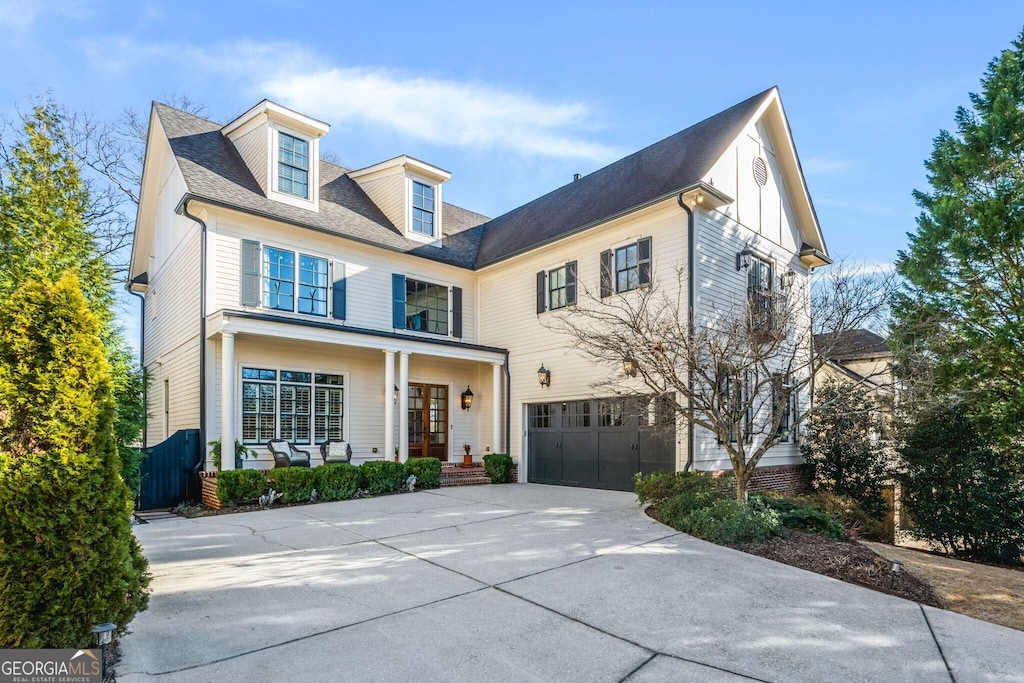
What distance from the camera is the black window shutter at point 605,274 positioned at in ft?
38.2

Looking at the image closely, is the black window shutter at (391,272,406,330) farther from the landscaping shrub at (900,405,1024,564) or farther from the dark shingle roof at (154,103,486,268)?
the landscaping shrub at (900,405,1024,564)

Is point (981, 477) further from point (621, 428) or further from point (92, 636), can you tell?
point (92, 636)

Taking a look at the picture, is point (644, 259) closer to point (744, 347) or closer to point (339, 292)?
point (744, 347)

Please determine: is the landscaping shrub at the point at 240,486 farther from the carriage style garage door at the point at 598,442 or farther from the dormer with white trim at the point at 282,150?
the carriage style garage door at the point at 598,442

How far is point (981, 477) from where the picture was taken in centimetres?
902

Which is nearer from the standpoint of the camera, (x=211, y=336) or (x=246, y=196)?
(x=211, y=336)

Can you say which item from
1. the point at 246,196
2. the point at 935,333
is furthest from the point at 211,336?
the point at 935,333

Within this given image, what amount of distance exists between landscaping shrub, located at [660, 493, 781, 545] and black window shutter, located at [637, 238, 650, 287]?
4.71 m

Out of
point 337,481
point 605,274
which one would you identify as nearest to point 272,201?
point 337,481

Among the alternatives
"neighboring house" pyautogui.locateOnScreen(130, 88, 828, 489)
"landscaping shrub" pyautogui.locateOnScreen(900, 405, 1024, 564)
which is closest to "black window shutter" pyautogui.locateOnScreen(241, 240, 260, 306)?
"neighboring house" pyautogui.locateOnScreen(130, 88, 828, 489)

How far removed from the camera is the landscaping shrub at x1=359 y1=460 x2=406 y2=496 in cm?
1058

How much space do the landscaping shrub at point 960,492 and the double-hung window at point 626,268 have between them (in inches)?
210

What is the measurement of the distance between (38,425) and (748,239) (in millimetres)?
12093

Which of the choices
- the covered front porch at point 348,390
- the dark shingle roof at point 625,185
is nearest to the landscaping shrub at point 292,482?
the covered front porch at point 348,390
